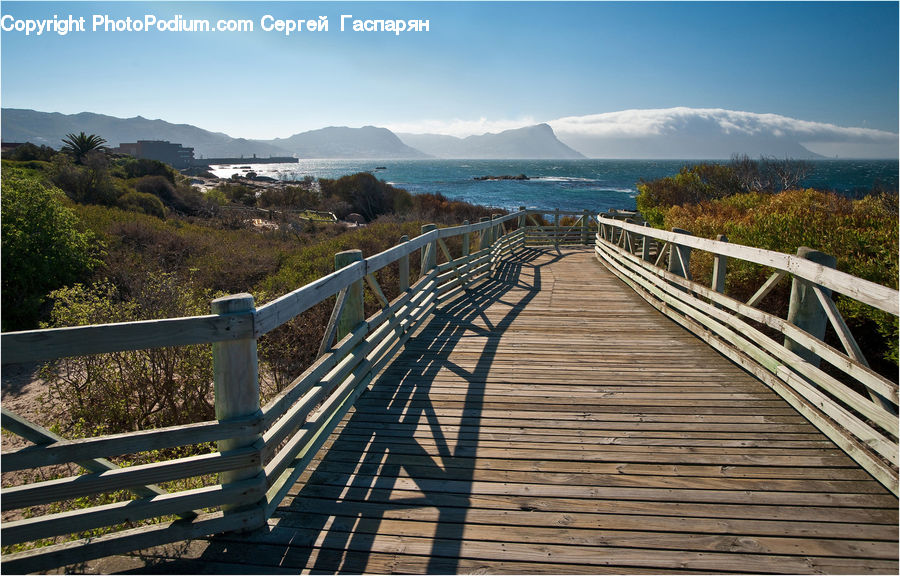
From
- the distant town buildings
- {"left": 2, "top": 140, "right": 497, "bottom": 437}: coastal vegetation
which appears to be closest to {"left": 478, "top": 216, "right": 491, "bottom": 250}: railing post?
{"left": 2, "top": 140, "right": 497, "bottom": 437}: coastal vegetation

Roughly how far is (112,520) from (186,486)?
2.11 m

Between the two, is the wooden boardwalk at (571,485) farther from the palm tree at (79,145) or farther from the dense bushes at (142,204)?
the palm tree at (79,145)

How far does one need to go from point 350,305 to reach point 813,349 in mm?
3650

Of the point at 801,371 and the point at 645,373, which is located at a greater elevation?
the point at 801,371

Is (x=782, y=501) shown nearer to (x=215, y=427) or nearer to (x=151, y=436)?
(x=215, y=427)

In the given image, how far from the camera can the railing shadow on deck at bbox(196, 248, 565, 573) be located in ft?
8.33

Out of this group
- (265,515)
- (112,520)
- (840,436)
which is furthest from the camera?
(840,436)

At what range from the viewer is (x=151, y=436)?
2.37 meters

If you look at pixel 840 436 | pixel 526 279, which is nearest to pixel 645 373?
pixel 840 436

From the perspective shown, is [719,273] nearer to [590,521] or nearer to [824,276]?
[824,276]

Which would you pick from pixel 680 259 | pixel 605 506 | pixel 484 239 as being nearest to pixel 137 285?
pixel 484 239


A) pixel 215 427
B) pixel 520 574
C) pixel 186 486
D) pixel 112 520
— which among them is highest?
pixel 215 427

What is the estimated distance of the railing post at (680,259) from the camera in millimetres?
6871

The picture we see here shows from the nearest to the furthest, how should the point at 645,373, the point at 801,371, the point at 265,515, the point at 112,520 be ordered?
the point at 112,520 → the point at 265,515 → the point at 801,371 → the point at 645,373
